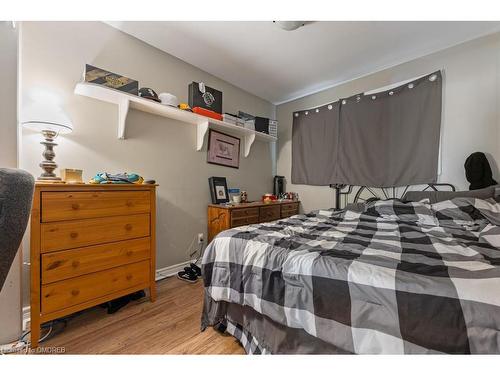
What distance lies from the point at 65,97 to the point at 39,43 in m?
0.38

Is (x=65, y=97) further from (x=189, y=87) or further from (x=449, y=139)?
(x=449, y=139)

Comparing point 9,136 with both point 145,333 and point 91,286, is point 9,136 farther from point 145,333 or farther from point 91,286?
point 145,333

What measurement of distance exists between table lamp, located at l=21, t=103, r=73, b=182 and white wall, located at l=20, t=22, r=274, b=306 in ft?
0.66

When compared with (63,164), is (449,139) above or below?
above

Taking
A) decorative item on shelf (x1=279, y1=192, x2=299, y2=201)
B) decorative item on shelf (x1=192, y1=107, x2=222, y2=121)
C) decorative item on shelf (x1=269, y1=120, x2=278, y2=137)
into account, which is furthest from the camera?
decorative item on shelf (x1=279, y1=192, x2=299, y2=201)

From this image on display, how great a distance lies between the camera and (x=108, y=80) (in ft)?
5.52

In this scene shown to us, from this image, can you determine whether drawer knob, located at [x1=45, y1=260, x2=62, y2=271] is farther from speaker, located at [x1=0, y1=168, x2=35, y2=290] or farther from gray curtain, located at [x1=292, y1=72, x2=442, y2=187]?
gray curtain, located at [x1=292, y1=72, x2=442, y2=187]

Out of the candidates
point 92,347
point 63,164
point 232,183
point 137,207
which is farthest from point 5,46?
point 232,183

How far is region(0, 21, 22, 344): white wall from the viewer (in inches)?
48.2

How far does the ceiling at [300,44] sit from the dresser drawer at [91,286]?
210cm

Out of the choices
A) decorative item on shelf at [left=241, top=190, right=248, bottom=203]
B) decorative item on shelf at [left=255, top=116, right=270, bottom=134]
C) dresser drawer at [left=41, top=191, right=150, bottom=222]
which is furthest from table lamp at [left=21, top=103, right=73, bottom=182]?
decorative item on shelf at [left=255, top=116, right=270, bottom=134]

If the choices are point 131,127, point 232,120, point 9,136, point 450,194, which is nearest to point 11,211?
point 9,136

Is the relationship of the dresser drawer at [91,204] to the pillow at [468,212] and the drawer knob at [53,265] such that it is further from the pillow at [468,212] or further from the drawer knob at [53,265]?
the pillow at [468,212]

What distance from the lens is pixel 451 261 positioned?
92cm
